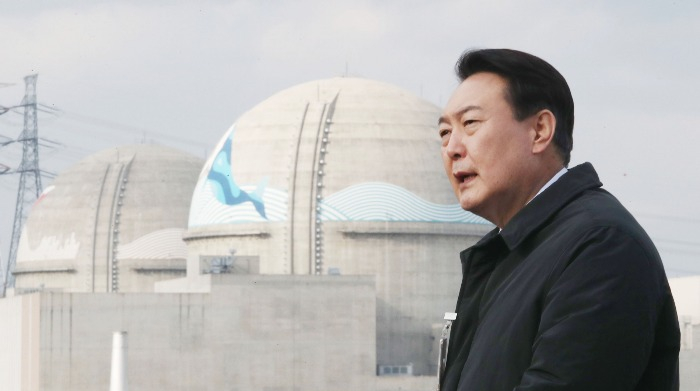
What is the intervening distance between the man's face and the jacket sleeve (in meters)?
0.45

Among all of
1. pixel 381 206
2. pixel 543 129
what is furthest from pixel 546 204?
pixel 381 206

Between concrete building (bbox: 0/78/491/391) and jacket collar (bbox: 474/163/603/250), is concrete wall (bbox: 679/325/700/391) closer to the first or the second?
concrete building (bbox: 0/78/491/391)

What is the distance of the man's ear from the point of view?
4.13m

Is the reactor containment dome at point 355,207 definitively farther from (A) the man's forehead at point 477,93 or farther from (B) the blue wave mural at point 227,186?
(A) the man's forehead at point 477,93

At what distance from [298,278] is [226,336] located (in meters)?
3.17

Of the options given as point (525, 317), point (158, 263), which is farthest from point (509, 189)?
point (158, 263)

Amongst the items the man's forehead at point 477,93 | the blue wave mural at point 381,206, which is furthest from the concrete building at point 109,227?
the man's forehead at point 477,93

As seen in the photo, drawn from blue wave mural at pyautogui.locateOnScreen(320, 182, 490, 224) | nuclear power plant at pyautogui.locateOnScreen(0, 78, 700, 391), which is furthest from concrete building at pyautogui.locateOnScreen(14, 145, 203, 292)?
blue wave mural at pyautogui.locateOnScreen(320, 182, 490, 224)

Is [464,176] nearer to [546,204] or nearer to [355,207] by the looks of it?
[546,204]

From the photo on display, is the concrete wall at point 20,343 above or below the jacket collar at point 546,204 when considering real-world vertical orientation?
below

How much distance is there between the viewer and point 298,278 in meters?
60.0

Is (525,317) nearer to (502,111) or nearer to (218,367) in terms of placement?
(502,111)

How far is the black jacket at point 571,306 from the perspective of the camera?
3635 millimetres

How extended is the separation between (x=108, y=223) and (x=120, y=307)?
74.8ft
